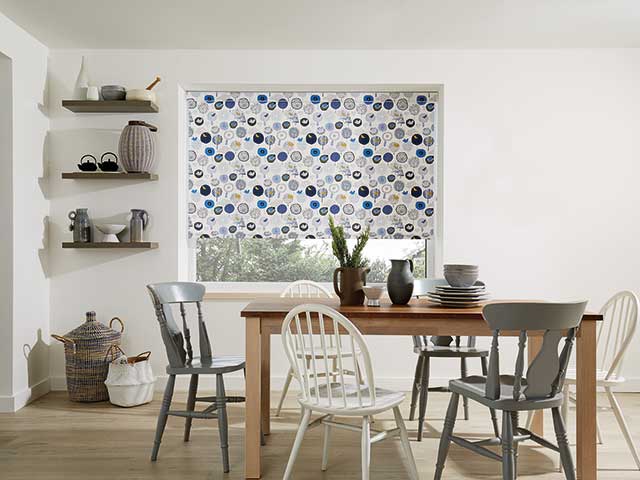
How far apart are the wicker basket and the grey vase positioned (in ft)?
7.72

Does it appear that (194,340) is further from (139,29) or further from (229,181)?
(139,29)

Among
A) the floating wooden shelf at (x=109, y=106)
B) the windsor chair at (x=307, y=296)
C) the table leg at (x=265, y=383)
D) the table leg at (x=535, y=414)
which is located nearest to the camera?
the table leg at (x=535, y=414)

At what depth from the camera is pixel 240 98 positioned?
17.7 ft

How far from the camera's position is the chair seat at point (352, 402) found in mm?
2881

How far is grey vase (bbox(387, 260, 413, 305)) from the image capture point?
11.5 feet

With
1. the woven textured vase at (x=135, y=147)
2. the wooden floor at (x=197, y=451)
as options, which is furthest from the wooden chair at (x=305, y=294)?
the woven textured vase at (x=135, y=147)

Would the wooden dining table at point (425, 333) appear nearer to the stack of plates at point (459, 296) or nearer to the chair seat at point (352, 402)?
the stack of plates at point (459, 296)

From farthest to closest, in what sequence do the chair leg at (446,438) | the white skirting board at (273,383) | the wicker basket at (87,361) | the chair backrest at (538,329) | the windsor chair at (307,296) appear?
the white skirting board at (273,383), the wicker basket at (87,361), the windsor chair at (307,296), the chair leg at (446,438), the chair backrest at (538,329)

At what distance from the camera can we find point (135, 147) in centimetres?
497

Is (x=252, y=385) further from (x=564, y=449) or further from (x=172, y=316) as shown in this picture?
(x=564, y=449)

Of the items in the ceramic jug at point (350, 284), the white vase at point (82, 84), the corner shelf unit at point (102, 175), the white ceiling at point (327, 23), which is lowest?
the ceramic jug at point (350, 284)

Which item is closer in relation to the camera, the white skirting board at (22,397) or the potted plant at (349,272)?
the potted plant at (349,272)

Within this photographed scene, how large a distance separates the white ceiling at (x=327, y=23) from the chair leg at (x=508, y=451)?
2539 millimetres

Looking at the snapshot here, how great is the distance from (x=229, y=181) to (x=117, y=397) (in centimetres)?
182
